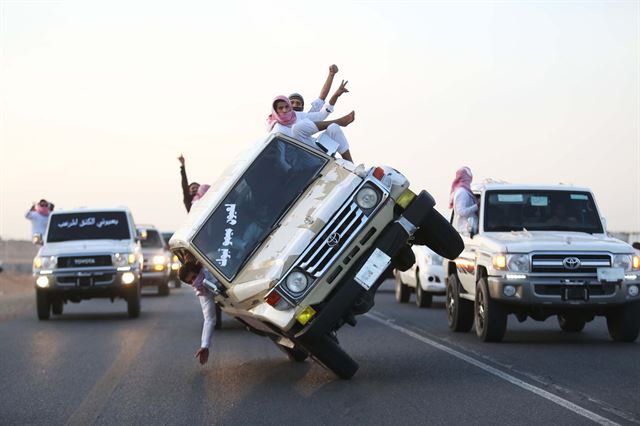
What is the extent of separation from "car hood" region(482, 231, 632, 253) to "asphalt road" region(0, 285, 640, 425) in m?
1.20

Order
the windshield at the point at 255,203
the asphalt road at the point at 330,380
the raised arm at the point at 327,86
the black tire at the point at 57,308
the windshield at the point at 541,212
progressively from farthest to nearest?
the black tire at the point at 57,308
the windshield at the point at 541,212
the raised arm at the point at 327,86
the windshield at the point at 255,203
the asphalt road at the point at 330,380

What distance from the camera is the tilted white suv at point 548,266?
15945mm

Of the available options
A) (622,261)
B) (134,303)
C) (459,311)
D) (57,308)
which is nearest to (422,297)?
(134,303)

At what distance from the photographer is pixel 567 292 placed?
52.2ft

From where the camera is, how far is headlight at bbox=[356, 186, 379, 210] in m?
12.2

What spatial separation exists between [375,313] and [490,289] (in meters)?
7.97

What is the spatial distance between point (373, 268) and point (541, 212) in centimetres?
628

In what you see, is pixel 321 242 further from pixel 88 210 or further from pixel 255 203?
pixel 88 210

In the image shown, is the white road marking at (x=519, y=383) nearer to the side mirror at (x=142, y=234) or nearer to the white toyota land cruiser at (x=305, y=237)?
the white toyota land cruiser at (x=305, y=237)

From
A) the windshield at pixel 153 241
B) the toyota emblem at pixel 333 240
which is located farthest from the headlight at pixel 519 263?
the windshield at pixel 153 241

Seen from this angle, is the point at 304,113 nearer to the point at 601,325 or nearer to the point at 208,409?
the point at 208,409

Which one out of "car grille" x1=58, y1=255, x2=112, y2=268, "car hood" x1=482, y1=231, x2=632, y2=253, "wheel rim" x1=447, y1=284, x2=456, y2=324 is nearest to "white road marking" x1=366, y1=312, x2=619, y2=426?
"wheel rim" x1=447, y1=284, x2=456, y2=324

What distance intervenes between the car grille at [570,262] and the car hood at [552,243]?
0.28 ft

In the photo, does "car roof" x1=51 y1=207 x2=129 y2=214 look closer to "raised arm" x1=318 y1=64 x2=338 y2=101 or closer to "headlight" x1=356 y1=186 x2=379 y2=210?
"raised arm" x1=318 y1=64 x2=338 y2=101
